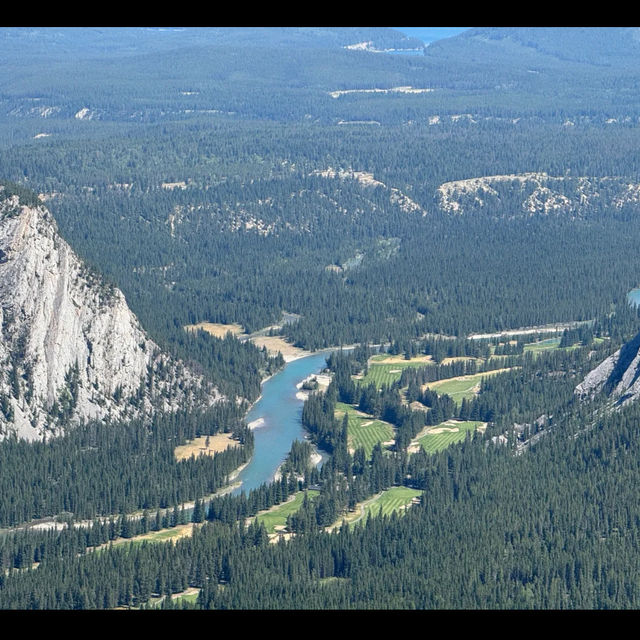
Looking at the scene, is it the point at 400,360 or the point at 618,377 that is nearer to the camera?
the point at 618,377

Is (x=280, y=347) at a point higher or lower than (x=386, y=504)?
lower

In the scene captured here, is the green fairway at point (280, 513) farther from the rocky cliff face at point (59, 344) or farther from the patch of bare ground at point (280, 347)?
the patch of bare ground at point (280, 347)

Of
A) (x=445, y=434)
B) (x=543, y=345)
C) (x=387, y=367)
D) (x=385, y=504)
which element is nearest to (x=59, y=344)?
(x=385, y=504)

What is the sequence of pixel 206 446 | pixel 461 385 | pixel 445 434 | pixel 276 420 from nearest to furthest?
pixel 206 446 → pixel 445 434 → pixel 276 420 → pixel 461 385

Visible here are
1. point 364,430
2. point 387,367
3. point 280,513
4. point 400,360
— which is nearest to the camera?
point 280,513

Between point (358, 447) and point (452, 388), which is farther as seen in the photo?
point (452, 388)

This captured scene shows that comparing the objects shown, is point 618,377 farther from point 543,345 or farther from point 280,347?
point 280,347
